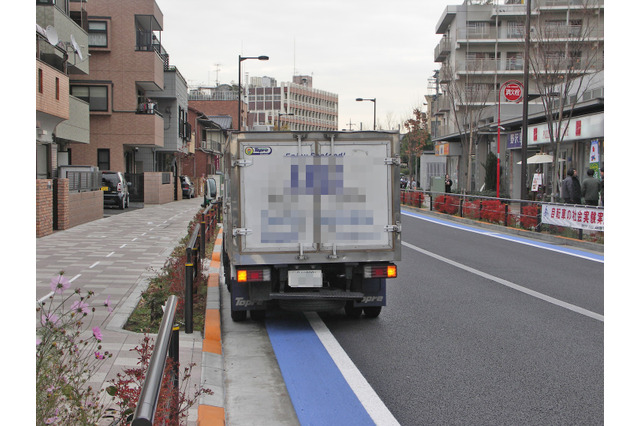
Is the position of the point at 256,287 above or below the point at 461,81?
below

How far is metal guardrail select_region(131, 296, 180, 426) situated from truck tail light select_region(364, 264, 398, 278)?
448 cm

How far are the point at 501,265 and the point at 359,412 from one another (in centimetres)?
981

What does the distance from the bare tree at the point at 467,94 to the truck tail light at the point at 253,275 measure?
38.4 meters

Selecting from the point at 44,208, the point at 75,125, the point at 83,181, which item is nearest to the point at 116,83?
the point at 75,125

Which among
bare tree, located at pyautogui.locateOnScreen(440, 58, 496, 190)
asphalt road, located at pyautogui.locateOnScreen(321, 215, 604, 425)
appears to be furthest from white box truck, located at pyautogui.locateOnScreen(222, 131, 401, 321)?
bare tree, located at pyautogui.locateOnScreen(440, 58, 496, 190)

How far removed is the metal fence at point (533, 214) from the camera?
1861cm

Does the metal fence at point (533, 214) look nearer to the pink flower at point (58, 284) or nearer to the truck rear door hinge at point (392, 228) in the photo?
the truck rear door hinge at point (392, 228)

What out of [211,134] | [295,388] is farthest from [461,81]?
[295,388]

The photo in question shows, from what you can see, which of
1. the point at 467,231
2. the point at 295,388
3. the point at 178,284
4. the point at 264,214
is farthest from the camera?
the point at 467,231

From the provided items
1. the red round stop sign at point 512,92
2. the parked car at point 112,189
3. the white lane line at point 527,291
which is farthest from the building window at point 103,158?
the white lane line at point 527,291

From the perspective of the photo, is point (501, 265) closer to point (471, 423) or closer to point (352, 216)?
point (352, 216)

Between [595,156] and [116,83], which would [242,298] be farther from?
[116,83]

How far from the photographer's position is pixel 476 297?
35.1 feet

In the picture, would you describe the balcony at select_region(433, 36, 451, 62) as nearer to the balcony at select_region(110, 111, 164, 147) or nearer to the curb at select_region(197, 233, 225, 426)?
the balcony at select_region(110, 111, 164, 147)
